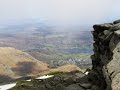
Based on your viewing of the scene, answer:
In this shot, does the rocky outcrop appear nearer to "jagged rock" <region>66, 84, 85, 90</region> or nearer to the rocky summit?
the rocky summit

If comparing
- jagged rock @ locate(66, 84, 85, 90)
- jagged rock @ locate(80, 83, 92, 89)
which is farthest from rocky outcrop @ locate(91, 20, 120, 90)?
jagged rock @ locate(66, 84, 85, 90)

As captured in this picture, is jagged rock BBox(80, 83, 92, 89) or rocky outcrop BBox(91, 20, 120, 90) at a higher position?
rocky outcrop BBox(91, 20, 120, 90)

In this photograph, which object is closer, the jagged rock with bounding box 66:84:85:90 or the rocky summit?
the rocky summit

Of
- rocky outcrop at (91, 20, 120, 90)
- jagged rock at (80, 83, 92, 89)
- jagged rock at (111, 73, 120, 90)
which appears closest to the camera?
jagged rock at (111, 73, 120, 90)

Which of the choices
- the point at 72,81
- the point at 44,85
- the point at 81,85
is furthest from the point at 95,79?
the point at 44,85

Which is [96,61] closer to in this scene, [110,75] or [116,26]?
[116,26]

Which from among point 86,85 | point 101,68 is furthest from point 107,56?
point 86,85

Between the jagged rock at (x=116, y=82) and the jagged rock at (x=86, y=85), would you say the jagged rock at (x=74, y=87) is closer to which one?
the jagged rock at (x=86, y=85)

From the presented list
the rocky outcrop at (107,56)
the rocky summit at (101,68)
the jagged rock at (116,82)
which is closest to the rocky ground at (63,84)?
the rocky summit at (101,68)
